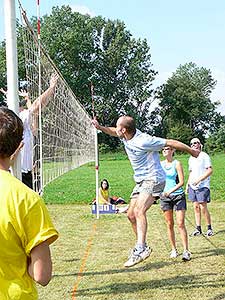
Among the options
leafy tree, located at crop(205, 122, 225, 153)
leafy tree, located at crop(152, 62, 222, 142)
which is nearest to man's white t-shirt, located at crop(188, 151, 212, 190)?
leafy tree, located at crop(205, 122, 225, 153)

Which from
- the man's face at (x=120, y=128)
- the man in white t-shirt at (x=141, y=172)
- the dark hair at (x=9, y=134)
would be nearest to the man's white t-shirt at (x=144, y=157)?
the man in white t-shirt at (x=141, y=172)

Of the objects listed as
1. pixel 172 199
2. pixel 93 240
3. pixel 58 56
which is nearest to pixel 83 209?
pixel 93 240

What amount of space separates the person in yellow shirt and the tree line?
56779 millimetres

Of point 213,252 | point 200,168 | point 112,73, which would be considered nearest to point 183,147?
point 213,252

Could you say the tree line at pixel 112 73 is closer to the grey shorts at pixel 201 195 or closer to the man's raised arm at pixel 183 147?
the grey shorts at pixel 201 195

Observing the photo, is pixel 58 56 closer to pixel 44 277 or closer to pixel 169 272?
pixel 169 272

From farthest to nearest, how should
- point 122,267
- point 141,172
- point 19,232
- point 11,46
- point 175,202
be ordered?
point 175,202 → point 122,267 → point 141,172 → point 11,46 → point 19,232

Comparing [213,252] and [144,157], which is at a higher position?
[144,157]

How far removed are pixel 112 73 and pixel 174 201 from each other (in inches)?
2304

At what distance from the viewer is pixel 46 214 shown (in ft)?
7.79

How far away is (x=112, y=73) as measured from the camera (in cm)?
6594

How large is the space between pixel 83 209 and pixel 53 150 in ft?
18.6

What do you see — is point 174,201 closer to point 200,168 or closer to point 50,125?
point 200,168

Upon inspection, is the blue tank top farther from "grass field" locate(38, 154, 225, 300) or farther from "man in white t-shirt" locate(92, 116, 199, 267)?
"man in white t-shirt" locate(92, 116, 199, 267)
